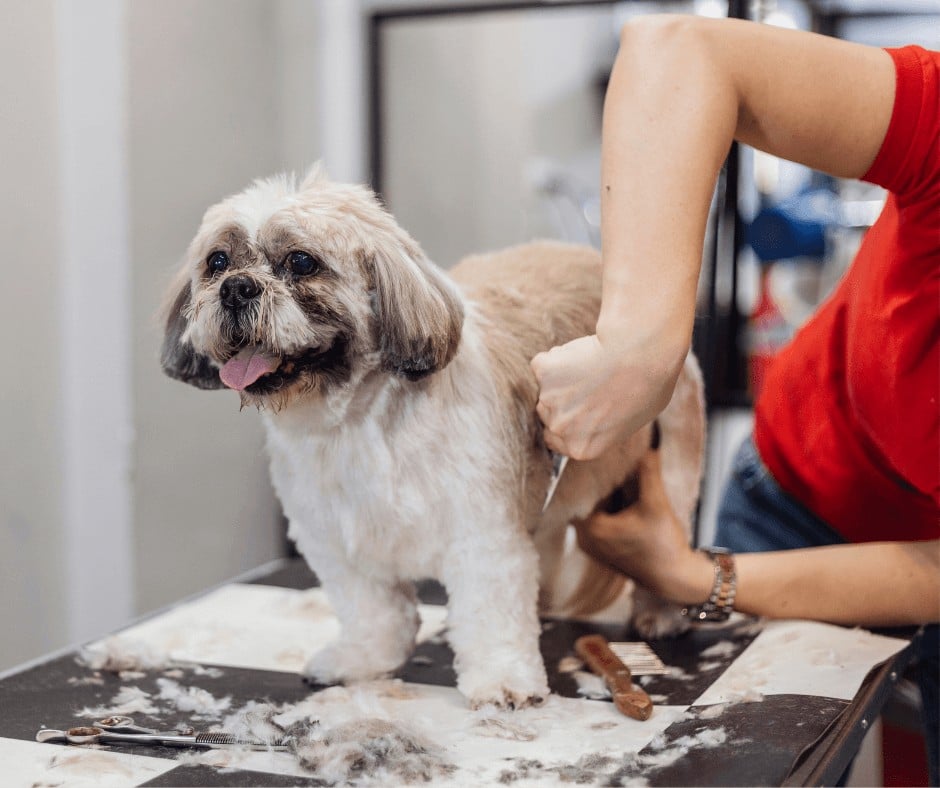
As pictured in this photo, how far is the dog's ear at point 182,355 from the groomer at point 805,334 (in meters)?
0.41

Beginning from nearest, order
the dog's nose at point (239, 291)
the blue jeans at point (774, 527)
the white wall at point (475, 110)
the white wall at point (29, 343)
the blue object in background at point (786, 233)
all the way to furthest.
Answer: the dog's nose at point (239, 291), the blue jeans at point (774, 527), the white wall at point (29, 343), the white wall at point (475, 110), the blue object in background at point (786, 233)

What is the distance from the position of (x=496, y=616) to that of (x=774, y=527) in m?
0.62

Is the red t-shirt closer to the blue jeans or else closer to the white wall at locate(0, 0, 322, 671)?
the blue jeans

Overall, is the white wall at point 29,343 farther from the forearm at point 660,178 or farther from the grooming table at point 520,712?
the forearm at point 660,178

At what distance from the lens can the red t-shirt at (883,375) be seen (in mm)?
1201

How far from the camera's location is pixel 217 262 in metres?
1.24

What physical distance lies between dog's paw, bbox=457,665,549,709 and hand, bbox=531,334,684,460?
27cm

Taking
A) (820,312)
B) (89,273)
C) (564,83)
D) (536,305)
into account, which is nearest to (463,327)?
(536,305)

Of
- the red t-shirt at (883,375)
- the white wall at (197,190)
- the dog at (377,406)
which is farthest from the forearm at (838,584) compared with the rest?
the white wall at (197,190)

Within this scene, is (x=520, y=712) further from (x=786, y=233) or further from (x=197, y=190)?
(x=786, y=233)

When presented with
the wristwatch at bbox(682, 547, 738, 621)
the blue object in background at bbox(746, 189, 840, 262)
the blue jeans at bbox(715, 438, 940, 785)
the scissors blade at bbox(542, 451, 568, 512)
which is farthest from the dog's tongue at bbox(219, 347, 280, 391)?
the blue object in background at bbox(746, 189, 840, 262)

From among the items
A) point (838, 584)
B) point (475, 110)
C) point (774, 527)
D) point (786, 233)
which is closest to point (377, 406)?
point (838, 584)

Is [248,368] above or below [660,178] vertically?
below

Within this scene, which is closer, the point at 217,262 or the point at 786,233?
the point at 217,262
